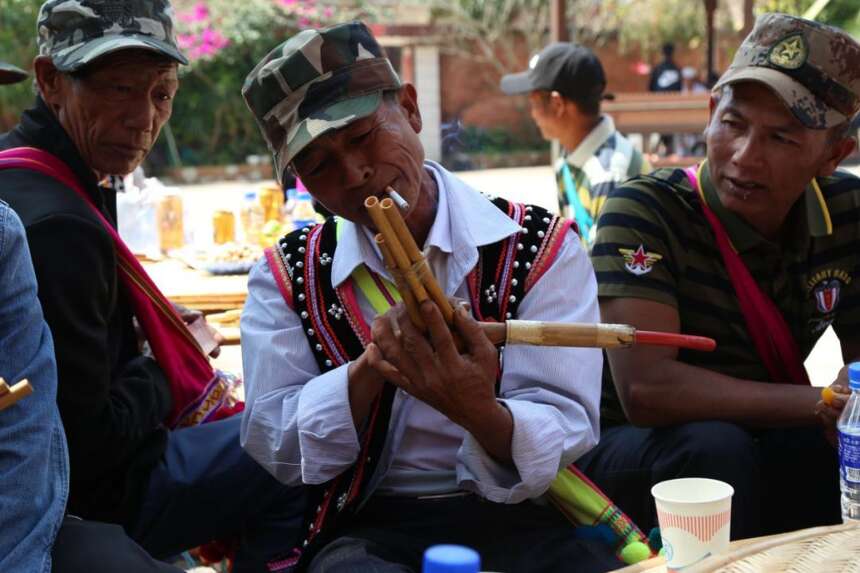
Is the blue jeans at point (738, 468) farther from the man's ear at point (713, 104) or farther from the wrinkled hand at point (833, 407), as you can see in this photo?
the man's ear at point (713, 104)

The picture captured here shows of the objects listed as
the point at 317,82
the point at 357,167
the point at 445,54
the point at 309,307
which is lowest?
the point at 445,54

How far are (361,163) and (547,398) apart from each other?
540 mm

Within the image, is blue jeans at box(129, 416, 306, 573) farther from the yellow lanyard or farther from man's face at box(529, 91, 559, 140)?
man's face at box(529, 91, 559, 140)

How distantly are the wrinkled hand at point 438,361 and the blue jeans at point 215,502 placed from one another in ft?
2.51

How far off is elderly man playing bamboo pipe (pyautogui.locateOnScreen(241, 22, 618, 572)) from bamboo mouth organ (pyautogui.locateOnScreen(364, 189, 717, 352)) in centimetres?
21

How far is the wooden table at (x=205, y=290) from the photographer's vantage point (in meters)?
3.92

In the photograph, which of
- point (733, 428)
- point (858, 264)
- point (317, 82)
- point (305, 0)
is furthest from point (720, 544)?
point (305, 0)

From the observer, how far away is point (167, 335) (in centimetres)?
254

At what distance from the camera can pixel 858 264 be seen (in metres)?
2.70

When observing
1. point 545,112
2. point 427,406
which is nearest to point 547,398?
point 427,406

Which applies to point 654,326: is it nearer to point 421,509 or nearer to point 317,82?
point 421,509

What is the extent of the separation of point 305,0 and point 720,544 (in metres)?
20.4

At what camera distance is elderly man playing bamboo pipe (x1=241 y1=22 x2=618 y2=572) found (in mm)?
1953

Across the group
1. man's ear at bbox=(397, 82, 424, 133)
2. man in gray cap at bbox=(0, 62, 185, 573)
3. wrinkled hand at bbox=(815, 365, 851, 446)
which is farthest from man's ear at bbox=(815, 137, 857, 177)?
man in gray cap at bbox=(0, 62, 185, 573)
